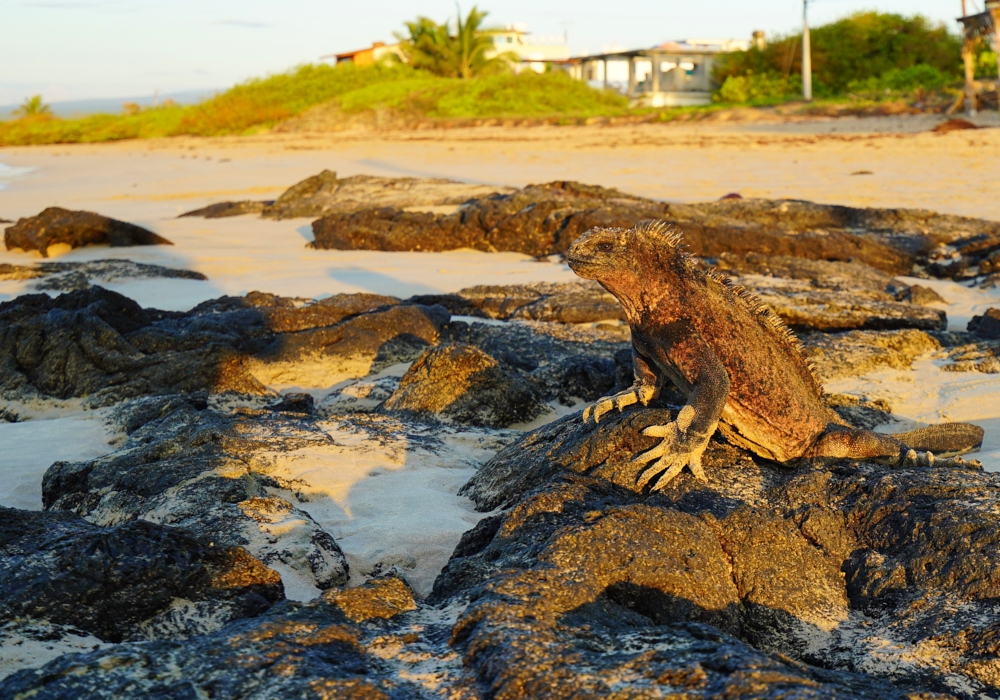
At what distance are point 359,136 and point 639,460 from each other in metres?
28.8

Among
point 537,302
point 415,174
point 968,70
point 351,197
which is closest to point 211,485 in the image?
point 537,302

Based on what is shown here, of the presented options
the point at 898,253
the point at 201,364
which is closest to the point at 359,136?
the point at 898,253

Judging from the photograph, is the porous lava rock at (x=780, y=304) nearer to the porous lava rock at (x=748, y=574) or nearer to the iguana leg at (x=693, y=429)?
the iguana leg at (x=693, y=429)

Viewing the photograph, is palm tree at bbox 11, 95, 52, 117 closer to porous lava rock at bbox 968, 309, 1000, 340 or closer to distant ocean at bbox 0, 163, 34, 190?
distant ocean at bbox 0, 163, 34, 190

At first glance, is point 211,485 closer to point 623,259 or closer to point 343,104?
point 623,259

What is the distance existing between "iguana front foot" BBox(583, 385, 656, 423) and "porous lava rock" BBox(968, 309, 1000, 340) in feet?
11.9

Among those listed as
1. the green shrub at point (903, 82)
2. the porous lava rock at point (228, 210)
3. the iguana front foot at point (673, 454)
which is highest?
the green shrub at point (903, 82)

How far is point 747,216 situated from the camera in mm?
11023

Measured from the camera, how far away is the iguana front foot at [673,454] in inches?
123

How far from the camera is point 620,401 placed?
370 cm

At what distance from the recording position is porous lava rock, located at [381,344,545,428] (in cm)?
488

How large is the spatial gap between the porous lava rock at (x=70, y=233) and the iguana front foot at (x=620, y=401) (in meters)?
8.64

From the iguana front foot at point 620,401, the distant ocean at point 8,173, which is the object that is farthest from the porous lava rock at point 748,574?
the distant ocean at point 8,173

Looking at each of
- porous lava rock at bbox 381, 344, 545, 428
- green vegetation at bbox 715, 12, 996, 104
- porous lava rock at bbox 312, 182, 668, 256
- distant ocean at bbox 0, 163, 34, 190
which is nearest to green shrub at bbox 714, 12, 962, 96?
green vegetation at bbox 715, 12, 996, 104
